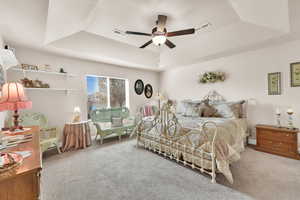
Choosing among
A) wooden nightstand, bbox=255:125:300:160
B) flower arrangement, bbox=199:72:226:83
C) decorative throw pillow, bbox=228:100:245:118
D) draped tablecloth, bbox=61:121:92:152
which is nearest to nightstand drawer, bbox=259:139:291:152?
wooden nightstand, bbox=255:125:300:160

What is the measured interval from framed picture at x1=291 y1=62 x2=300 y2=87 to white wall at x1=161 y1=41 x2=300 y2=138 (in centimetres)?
7

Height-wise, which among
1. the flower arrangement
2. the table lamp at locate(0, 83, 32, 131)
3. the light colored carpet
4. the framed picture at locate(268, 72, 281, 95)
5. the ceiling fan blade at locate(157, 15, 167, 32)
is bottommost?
the light colored carpet

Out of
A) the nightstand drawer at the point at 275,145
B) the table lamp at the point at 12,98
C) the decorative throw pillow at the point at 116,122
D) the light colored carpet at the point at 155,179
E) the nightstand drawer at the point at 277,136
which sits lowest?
the light colored carpet at the point at 155,179

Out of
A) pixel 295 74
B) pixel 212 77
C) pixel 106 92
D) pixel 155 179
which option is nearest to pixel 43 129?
pixel 106 92

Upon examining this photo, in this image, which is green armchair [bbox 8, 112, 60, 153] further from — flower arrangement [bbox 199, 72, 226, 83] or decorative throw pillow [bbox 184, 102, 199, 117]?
flower arrangement [bbox 199, 72, 226, 83]

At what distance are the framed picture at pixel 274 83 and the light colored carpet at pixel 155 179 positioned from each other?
1562 millimetres

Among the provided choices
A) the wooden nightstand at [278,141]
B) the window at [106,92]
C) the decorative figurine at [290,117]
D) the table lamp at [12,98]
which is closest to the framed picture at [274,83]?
the decorative figurine at [290,117]

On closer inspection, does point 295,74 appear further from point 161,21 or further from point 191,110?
point 161,21

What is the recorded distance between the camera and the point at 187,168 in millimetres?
2498

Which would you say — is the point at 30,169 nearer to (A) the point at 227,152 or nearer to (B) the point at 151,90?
(A) the point at 227,152

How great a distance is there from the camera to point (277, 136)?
3.04 m

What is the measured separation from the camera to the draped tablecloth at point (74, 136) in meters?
3.50

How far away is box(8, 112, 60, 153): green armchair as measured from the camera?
3.02 meters

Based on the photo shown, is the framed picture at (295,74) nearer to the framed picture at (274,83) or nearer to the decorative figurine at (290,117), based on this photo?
the framed picture at (274,83)
